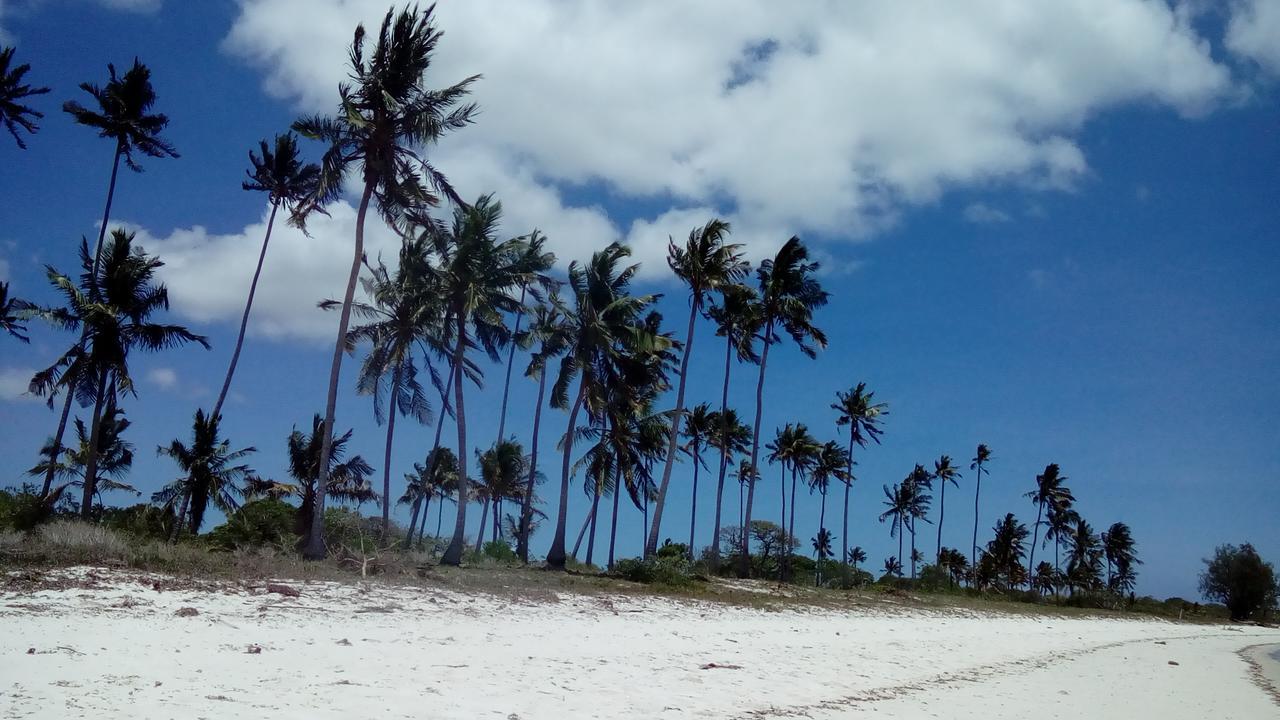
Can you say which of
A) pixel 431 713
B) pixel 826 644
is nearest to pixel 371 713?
pixel 431 713

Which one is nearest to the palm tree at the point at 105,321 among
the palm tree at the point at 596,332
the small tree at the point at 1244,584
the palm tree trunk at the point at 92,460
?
the palm tree trunk at the point at 92,460

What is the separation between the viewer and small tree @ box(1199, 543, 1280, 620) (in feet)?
255

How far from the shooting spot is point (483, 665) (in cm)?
907

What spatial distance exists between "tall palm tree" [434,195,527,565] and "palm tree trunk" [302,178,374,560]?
8.44 feet

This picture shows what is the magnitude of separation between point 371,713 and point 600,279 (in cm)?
2630

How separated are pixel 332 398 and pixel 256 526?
4.89 m

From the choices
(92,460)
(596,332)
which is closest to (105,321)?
(92,460)

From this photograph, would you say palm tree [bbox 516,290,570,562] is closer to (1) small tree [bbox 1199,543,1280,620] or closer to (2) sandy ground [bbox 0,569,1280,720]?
(2) sandy ground [bbox 0,569,1280,720]

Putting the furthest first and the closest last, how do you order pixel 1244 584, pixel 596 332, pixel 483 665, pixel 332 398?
pixel 1244 584
pixel 596 332
pixel 332 398
pixel 483 665

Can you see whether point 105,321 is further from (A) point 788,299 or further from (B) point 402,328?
(A) point 788,299

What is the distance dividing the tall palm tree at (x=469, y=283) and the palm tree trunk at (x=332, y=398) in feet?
8.44

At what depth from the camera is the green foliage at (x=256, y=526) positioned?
22.5 meters

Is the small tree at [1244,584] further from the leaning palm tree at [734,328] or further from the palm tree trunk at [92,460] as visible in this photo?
the palm tree trunk at [92,460]

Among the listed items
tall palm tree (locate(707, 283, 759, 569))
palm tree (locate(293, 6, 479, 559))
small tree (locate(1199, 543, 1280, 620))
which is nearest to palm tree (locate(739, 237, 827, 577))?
tall palm tree (locate(707, 283, 759, 569))
